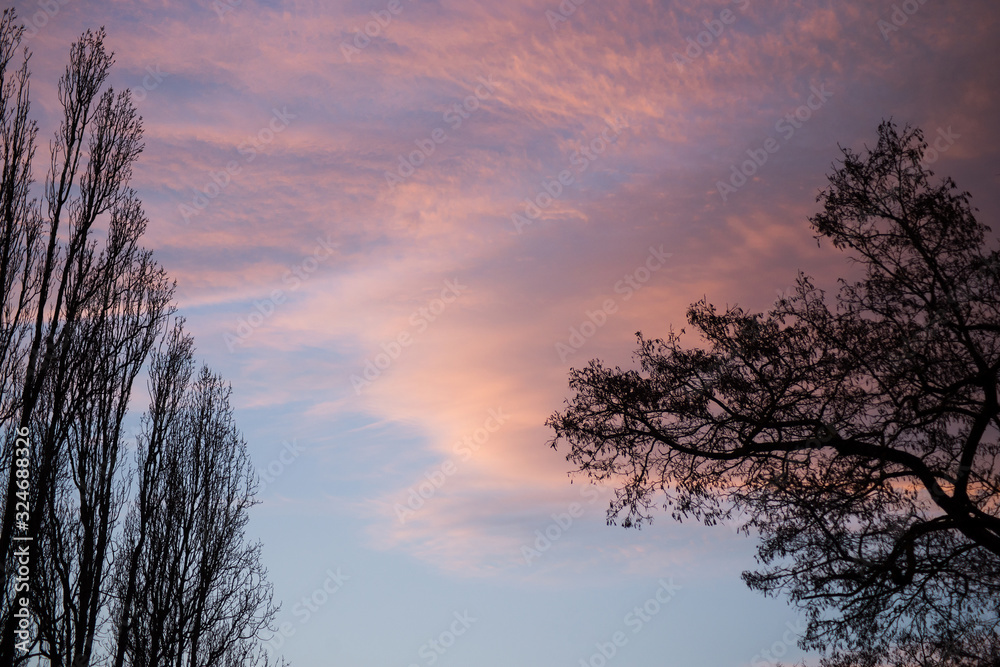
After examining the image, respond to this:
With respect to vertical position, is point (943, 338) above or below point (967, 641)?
above

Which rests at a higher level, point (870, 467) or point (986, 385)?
point (986, 385)

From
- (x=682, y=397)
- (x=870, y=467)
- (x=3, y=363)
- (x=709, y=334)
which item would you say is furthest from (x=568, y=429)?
(x=3, y=363)

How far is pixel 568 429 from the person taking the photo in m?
10.4

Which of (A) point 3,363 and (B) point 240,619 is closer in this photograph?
(A) point 3,363

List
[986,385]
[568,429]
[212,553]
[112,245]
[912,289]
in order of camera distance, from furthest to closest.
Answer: [212,553]
[112,245]
[568,429]
[912,289]
[986,385]

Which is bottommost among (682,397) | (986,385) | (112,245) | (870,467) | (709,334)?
(870,467)

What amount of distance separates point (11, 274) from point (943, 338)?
12520mm

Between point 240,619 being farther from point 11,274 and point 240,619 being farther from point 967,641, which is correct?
point 967,641

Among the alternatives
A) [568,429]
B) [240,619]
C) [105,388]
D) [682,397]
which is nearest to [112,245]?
[105,388]

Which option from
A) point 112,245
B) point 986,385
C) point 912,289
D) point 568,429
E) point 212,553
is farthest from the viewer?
point 212,553

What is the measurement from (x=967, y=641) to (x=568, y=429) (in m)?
5.86

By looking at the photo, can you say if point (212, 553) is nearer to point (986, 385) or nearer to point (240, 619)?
point (240, 619)

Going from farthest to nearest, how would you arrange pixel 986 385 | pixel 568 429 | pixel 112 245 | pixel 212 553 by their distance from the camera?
pixel 212 553, pixel 112 245, pixel 568 429, pixel 986 385

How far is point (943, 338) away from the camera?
930cm
